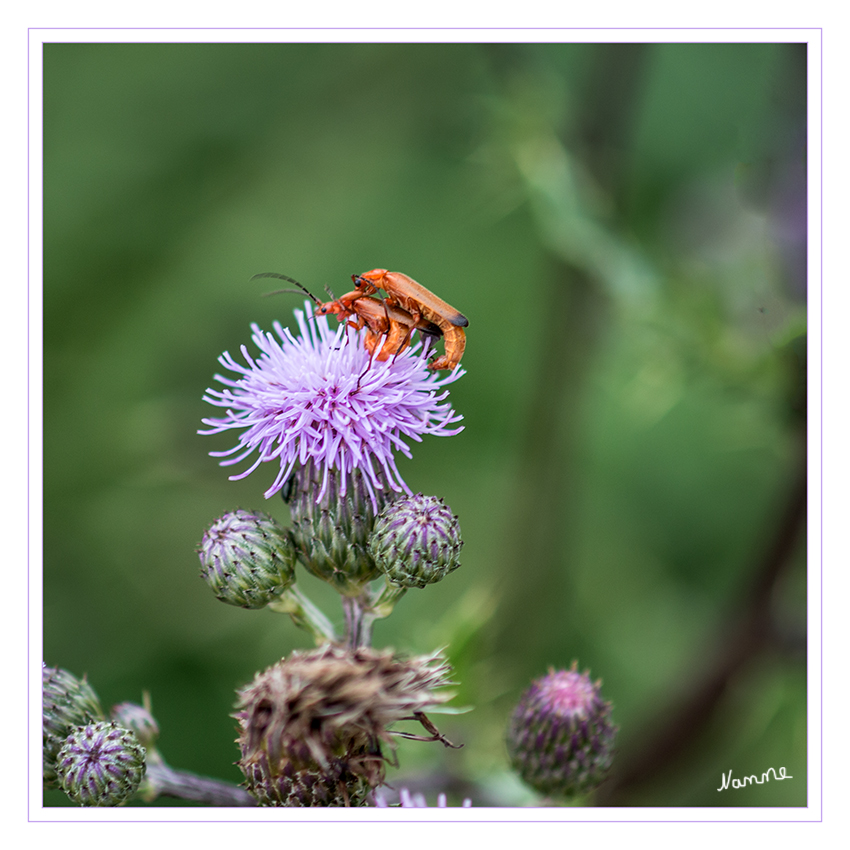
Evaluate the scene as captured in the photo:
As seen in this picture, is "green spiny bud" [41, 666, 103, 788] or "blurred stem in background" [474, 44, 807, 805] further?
"blurred stem in background" [474, 44, 807, 805]

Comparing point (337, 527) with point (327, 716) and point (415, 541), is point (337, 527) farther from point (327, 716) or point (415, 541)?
point (327, 716)

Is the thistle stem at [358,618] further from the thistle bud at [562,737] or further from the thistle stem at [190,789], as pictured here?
the thistle bud at [562,737]

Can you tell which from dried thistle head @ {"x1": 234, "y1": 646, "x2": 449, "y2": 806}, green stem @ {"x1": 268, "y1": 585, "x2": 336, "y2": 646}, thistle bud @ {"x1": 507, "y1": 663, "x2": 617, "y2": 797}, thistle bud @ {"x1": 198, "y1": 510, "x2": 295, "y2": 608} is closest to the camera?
dried thistle head @ {"x1": 234, "y1": 646, "x2": 449, "y2": 806}

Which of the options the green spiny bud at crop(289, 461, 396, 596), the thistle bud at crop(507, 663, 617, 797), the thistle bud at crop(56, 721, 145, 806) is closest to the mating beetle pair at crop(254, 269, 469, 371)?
the green spiny bud at crop(289, 461, 396, 596)

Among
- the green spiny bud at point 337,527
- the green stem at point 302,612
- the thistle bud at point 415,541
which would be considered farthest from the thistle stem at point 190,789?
the thistle bud at point 415,541

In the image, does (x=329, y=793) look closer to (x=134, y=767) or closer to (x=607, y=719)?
(x=134, y=767)

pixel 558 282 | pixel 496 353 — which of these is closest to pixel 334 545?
pixel 558 282

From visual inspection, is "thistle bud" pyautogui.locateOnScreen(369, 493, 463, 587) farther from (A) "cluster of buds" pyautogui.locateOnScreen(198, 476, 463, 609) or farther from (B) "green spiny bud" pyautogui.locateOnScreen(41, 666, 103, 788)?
(B) "green spiny bud" pyautogui.locateOnScreen(41, 666, 103, 788)
